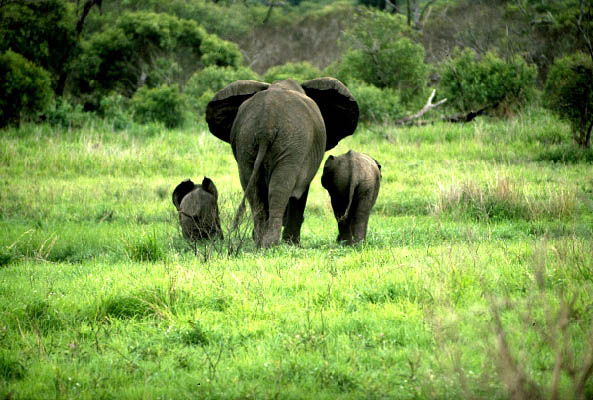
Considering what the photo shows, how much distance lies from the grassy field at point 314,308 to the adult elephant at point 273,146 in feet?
1.69

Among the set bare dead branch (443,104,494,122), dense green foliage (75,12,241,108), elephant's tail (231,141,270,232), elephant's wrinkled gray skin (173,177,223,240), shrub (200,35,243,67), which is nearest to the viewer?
elephant's tail (231,141,270,232)

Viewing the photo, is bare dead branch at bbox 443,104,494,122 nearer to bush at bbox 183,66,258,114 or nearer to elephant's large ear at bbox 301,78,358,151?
bush at bbox 183,66,258,114

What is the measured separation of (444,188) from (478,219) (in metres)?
1.03

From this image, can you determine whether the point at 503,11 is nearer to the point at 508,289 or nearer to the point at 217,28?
the point at 217,28

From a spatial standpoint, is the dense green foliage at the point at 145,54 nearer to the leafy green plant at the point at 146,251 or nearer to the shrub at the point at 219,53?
the shrub at the point at 219,53

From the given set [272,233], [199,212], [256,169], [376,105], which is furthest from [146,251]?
[376,105]

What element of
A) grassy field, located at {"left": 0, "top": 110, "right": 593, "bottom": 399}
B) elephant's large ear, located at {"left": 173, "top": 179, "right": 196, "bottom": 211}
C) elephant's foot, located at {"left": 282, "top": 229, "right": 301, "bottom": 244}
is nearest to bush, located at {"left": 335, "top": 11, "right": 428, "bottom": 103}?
grassy field, located at {"left": 0, "top": 110, "right": 593, "bottom": 399}

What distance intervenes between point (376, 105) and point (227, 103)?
12.9m

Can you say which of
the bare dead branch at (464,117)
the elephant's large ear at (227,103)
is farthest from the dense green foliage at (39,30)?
the elephant's large ear at (227,103)

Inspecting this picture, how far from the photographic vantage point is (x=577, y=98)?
15.5 meters

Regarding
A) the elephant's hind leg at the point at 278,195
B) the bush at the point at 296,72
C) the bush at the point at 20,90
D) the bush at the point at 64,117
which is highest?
the elephant's hind leg at the point at 278,195

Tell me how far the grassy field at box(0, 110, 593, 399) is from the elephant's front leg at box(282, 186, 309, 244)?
0.31 m

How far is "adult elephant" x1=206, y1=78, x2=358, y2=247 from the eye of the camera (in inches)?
289

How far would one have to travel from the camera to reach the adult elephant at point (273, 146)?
289 inches
